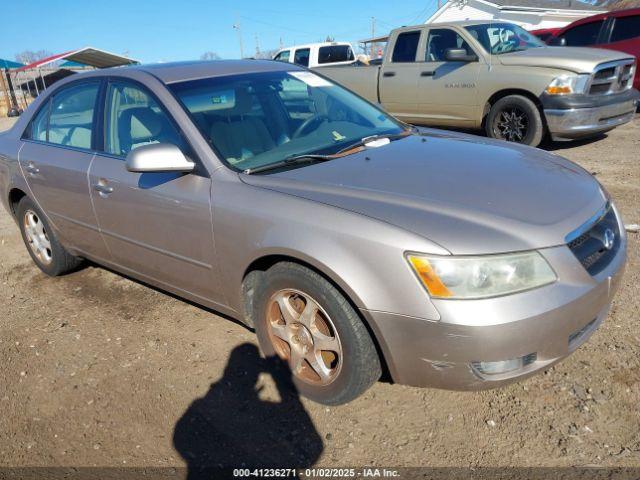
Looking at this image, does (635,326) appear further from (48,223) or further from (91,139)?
(48,223)

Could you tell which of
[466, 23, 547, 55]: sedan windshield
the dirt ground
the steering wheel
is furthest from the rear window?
the dirt ground

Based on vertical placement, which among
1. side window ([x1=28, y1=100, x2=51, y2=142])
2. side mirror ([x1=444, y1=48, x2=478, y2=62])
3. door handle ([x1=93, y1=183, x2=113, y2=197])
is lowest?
door handle ([x1=93, y1=183, x2=113, y2=197])

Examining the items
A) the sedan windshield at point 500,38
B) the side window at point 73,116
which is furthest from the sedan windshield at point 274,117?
the sedan windshield at point 500,38

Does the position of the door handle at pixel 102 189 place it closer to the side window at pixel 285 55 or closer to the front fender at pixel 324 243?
the front fender at pixel 324 243

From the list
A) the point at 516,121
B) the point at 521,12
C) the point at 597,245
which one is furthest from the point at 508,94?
the point at 521,12

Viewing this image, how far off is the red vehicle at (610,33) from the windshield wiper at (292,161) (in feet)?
27.5

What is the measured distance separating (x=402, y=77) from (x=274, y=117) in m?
5.68

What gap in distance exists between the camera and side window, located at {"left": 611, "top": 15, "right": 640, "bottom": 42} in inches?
383

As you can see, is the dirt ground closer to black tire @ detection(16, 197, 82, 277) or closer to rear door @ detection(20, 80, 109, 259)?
rear door @ detection(20, 80, 109, 259)

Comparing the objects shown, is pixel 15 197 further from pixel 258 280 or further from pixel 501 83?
pixel 501 83

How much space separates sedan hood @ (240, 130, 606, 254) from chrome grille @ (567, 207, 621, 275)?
0.07 m

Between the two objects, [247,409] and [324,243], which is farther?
[247,409]

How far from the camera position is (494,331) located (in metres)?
2.08

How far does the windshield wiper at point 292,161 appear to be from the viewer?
2.84m
